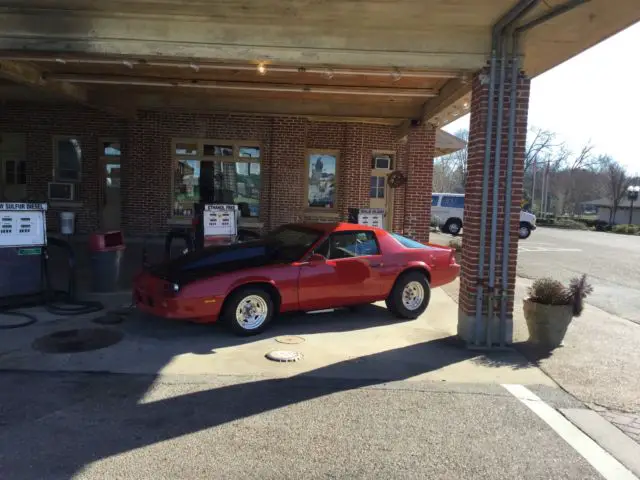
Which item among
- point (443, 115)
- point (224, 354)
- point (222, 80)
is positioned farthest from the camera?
point (443, 115)

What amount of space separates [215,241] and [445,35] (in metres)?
4.76

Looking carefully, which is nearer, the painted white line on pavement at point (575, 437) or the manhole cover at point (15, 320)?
the painted white line on pavement at point (575, 437)

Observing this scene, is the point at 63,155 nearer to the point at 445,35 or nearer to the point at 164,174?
the point at 164,174

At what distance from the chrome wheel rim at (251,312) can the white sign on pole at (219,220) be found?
249cm

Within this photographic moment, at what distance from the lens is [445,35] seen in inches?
258

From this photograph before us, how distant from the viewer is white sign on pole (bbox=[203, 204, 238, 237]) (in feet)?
28.6

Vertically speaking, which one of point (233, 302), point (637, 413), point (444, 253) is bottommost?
point (637, 413)

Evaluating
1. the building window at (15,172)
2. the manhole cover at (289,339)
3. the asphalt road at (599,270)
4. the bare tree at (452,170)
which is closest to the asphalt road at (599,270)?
the asphalt road at (599,270)

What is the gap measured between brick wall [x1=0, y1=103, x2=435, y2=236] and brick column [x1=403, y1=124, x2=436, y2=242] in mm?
1459

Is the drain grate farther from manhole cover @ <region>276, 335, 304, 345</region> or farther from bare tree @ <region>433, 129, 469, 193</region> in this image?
bare tree @ <region>433, 129, 469, 193</region>

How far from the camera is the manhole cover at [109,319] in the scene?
7.05m

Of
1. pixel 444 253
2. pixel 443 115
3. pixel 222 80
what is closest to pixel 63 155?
pixel 222 80

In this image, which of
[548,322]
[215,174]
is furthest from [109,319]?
[215,174]

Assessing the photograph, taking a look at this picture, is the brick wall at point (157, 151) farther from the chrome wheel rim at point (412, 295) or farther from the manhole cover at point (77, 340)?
the manhole cover at point (77, 340)
